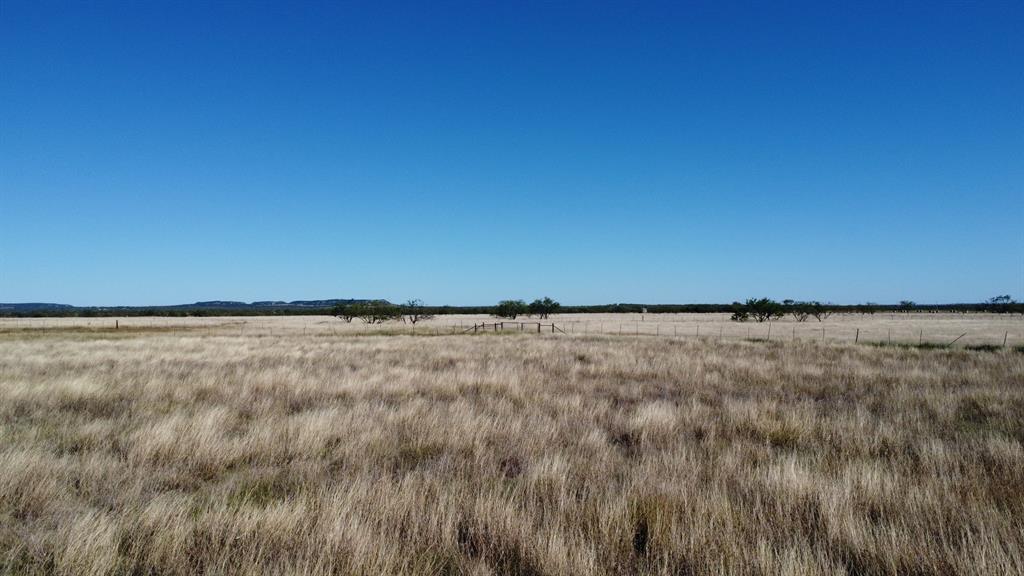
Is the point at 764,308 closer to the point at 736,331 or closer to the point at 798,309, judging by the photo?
the point at 798,309

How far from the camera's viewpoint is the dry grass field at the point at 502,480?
12.4ft

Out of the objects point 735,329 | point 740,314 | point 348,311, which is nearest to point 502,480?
point 735,329

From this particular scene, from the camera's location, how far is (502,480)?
5.49 metres

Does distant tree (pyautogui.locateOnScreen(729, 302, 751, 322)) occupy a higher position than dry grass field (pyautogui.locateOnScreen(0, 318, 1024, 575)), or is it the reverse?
distant tree (pyautogui.locateOnScreen(729, 302, 751, 322))

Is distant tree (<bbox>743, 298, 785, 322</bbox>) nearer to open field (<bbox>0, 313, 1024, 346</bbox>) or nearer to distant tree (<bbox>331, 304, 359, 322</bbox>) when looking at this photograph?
open field (<bbox>0, 313, 1024, 346</bbox>)

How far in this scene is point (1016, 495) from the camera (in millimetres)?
5188

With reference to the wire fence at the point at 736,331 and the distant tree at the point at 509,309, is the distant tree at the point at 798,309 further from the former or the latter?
the distant tree at the point at 509,309

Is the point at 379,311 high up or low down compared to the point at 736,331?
up

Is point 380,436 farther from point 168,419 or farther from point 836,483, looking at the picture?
point 836,483

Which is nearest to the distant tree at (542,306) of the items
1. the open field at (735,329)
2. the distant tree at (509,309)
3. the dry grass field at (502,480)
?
the distant tree at (509,309)

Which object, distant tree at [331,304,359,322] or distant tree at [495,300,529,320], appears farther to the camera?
distant tree at [495,300,529,320]

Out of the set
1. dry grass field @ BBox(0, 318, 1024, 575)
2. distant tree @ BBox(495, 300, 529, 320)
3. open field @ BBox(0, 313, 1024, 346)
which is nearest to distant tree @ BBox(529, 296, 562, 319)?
distant tree @ BBox(495, 300, 529, 320)

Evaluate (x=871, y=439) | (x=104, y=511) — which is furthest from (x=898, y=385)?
(x=104, y=511)

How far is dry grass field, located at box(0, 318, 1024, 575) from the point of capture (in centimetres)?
379
